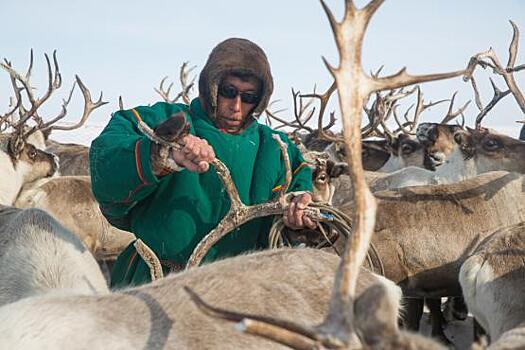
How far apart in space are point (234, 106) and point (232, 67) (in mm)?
168

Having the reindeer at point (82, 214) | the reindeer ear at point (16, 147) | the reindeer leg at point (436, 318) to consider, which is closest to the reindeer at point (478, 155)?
the reindeer leg at point (436, 318)

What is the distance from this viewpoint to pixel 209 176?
3004 mm

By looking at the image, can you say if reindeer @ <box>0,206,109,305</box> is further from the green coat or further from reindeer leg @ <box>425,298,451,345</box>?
reindeer leg @ <box>425,298,451,345</box>

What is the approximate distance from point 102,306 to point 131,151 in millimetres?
891

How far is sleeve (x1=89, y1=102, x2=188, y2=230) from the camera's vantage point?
2572 millimetres

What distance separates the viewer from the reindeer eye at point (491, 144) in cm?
724

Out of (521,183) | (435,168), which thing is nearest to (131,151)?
(521,183)

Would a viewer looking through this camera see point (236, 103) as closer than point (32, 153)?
Yes

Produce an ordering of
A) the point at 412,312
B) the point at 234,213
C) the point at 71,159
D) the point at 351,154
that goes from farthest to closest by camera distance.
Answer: the point at 71,159 < the point at 412,312 < the point at 234,213 < the point at 351,154

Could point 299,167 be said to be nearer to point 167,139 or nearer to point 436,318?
point 167,139

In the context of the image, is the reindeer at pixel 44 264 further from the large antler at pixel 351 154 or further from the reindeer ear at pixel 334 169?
the reindeer ear at pixel 334 169

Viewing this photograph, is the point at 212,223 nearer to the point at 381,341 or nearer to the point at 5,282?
the point at 5,282

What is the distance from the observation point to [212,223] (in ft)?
9.74

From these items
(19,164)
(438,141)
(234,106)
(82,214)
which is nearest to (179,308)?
(234,106)
